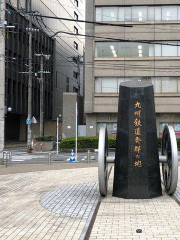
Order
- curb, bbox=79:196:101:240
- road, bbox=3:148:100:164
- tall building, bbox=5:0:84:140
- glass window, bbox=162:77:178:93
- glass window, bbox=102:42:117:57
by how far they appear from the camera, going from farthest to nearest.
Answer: tall building, bbox=5:0:84:140
glass window, bbox=102:42:117:57
glass window, bbox=162:77:178:93
road, bbox=3:148:100:164
curb, bbox=79:196:101:240

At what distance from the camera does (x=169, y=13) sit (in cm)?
3656

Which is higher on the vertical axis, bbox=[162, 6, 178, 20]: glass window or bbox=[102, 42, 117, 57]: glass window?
bbox=[162, 6, 178, 20]: glass window

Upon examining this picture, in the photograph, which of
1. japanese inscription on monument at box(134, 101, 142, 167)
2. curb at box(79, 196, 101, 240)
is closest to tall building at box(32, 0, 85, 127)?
japanese inscription on monument at box(134, 101, 142, 167)

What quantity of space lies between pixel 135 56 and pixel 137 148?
91.5ft

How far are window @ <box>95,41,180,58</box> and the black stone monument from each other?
2713 cm

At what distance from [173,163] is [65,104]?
31.3m

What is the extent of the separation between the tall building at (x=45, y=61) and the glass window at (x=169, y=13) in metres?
12.2

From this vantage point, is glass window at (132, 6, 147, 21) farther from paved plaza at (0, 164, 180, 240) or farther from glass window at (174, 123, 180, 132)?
paved plaza at (0, 164, 180, 240)

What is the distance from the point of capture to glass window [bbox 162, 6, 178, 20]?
120ft

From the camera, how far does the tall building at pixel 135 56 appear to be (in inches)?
1422

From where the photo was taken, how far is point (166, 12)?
36.6 meters

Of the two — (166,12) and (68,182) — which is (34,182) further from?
(166,12)

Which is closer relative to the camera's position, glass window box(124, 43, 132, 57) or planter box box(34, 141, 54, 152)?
planter box box(34, 141, 54, 152)

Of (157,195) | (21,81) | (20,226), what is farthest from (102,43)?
(20,226)
